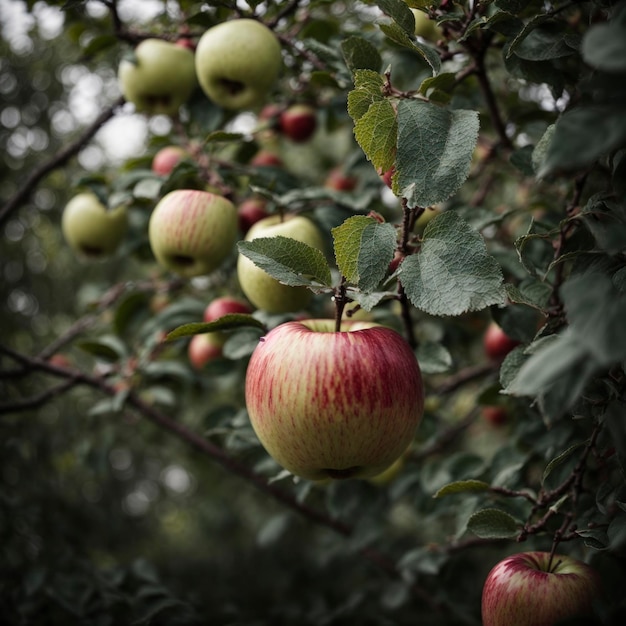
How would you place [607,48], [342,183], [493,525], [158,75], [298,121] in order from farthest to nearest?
1. [342,183]
2. [298,121]
3. [158,75]
4. [493,525]
5. [607,48]

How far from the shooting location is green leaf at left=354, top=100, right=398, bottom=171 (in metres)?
0.74

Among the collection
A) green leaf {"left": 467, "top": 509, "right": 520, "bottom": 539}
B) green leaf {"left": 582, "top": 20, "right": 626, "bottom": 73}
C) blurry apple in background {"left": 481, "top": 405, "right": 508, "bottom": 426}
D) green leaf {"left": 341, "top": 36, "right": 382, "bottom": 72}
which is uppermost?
green leaf {"left": 582, "top": 20, "right": 626, "bottom": 73}

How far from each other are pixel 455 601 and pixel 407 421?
2.99ft

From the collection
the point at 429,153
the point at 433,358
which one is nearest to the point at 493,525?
the point at 433,358

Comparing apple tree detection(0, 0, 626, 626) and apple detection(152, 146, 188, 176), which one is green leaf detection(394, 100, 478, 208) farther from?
apple detection(152, 146, 188, 176)

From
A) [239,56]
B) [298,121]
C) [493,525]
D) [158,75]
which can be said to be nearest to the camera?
[493,525]

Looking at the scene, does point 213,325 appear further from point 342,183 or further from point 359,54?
point 342,183

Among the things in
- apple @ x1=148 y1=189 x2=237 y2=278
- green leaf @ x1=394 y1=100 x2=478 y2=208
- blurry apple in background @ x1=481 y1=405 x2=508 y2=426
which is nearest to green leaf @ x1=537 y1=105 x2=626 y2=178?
green leaf @ x1=394 y1=100 x2=478 y2=208

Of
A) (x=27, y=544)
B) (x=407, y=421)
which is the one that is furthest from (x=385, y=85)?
(x=27, y=544)

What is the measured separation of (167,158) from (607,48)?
1035 mm

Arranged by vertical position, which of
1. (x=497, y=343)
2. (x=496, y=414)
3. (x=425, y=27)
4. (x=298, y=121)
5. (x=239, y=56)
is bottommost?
(x=496, y=414)

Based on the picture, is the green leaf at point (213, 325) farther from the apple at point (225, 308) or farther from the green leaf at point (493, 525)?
the green leaf at point (493, 525)

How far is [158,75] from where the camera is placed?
1243 millimetres

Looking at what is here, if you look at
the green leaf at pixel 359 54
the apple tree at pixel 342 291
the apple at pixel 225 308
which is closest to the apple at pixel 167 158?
the apple tree at pixel 342 291
